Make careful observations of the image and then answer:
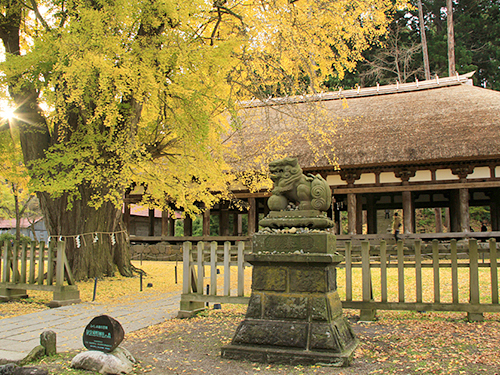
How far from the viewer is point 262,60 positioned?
27.9 ft

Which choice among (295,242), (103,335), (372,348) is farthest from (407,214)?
(103,335)

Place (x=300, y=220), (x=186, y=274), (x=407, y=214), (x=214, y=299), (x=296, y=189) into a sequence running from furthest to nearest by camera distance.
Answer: (x=407, y=214)
(x=186, y=274)
(x=214, y=299)
(x=296, y=189)
(x=300, y=220)

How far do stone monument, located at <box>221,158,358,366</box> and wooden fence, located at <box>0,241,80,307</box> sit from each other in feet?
12.9

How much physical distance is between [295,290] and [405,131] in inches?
483

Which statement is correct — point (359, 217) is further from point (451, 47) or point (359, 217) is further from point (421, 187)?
point (451, 47)

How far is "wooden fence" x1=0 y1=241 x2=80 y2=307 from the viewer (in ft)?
21.5

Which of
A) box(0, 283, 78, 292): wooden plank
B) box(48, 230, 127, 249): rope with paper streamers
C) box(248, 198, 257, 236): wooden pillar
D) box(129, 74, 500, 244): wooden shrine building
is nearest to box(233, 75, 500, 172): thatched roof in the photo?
box(129, 74, 500, 244): wooden shrine building

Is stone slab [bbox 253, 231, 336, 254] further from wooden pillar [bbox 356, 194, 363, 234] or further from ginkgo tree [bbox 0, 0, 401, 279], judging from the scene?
wooden pillar [bbox 356, 194, 363, 234]

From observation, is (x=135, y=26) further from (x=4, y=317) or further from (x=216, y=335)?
(x=216, y=335)

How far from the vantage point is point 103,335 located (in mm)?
3416

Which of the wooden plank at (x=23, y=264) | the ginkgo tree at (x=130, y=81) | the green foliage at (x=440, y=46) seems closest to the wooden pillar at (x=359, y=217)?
the ginkgo tree at (x=130, y=81)

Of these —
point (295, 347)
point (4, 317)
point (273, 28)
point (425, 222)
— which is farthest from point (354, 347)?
point (425, 222)

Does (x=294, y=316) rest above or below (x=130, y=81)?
below

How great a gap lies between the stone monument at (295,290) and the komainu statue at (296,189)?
1 cm
